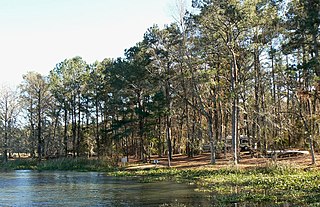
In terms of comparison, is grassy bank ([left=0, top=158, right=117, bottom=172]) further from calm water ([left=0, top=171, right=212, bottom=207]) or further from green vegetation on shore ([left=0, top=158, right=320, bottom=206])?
A: calm water ([left=0, top=171, right=212, bottom=207])

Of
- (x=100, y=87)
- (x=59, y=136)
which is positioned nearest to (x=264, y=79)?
(x=100, y=87)

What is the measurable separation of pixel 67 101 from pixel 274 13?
36.4m

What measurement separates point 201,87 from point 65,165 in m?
20.1

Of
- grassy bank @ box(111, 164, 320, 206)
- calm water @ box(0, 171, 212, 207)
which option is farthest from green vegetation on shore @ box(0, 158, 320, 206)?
calm water @ box(0, 171, 212, 207)

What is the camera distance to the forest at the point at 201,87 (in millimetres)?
28781

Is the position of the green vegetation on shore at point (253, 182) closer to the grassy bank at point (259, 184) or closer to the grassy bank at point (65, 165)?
the grassy bank at point (259, 184)

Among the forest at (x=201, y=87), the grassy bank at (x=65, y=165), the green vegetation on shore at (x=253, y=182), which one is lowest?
the grassy bank at (x=65, y=165)

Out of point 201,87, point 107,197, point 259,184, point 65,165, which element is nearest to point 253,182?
point 259,184

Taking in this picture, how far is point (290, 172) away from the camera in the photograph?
81.6 feet

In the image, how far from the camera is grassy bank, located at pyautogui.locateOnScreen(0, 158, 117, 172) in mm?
44094

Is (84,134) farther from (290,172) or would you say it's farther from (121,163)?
(290,172)

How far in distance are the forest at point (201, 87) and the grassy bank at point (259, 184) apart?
10.7 ft

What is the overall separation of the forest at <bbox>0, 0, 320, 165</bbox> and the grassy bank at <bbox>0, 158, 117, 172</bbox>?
113 inches

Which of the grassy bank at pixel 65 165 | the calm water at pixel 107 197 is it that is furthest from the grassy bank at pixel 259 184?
the grassy bank at pixel 65 165
